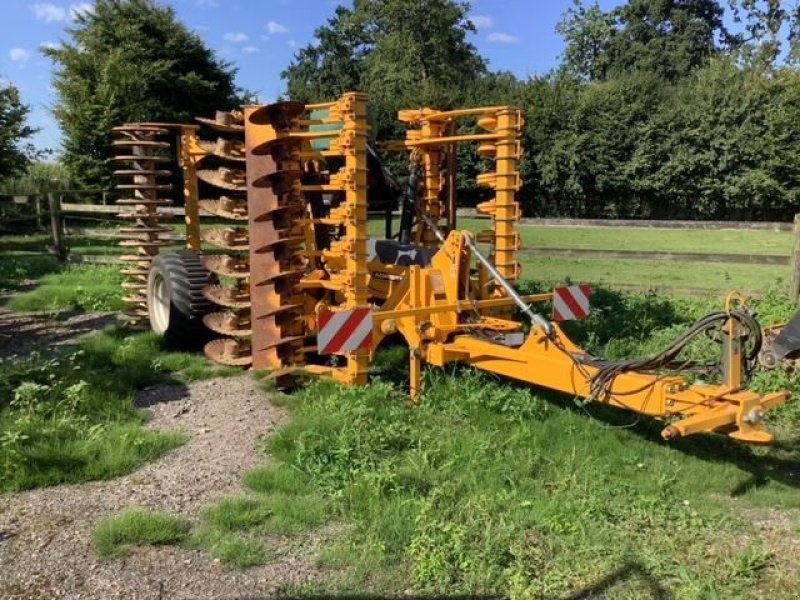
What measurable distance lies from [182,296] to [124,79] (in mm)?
22932

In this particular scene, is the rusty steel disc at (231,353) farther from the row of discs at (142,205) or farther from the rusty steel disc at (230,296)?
the row of discs at (142,205)

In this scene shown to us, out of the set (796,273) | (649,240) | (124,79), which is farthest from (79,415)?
(124,79)

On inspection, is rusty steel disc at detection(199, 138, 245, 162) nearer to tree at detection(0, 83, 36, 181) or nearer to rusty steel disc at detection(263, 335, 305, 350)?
rusty steel disc at detection(263, 335, 305, 350)

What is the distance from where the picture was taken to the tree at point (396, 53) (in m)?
47.0

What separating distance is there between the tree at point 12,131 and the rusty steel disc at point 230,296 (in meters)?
14.4

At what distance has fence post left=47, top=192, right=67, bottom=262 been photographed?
15.1m

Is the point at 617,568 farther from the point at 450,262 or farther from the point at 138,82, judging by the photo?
the point at 138,82

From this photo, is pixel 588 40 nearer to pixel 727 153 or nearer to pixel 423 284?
pixel 727 153

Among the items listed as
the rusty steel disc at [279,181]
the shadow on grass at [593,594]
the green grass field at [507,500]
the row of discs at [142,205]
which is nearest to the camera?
the shadow on grass at [593,594]

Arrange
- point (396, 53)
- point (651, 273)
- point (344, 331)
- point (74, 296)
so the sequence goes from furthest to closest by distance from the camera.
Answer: point (396, 53)
point (651, 273)
point (74, 296)
point (344, 331)

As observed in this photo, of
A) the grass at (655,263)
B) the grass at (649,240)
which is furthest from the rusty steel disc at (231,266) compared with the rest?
the grass at (649,240)

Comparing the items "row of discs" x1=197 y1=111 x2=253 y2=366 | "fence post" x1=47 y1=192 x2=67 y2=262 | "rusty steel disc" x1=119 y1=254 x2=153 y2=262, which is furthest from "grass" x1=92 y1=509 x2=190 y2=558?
"fence post" x1=47 y1=192 x2=67 y2=262

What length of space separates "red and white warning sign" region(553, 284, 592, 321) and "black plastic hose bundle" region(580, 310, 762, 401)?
164cm

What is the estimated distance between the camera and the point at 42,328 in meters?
9.22
